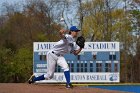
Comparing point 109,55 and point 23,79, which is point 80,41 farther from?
point 23,79

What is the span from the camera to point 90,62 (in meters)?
30.6

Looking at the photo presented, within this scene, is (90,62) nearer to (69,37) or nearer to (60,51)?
(60,51)

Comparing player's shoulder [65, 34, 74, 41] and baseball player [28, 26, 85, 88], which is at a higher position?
player's shoulder [65, 34, 74, 41]

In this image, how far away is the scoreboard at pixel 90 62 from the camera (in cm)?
3056

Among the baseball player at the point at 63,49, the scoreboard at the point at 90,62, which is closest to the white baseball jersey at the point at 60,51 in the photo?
the baseball player at the point at 63,49

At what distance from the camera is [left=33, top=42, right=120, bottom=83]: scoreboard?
3056 cm

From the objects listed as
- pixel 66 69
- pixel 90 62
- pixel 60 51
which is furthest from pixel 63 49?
pixel 90 62

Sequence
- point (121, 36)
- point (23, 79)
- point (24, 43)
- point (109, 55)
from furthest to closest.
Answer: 1. point (24, 43)
2. point (121, 36)
3. point (23, 79)
4. point (109, 55)

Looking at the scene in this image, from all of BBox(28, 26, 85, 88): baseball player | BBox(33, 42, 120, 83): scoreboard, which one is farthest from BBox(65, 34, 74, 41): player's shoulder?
BBox(33, 42, 120, 83): scoreboard

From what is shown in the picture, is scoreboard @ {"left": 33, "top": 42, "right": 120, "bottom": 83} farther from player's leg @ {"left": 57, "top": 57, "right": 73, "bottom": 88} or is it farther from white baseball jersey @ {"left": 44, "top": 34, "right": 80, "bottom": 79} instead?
player's leg @ {"left": 57, "top": 57, "right": 73, "bottom": 88}

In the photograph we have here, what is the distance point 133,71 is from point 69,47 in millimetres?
33679

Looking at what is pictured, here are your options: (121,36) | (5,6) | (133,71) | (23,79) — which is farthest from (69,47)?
(5,6)

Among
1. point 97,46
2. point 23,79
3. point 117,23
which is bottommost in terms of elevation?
point 23,79

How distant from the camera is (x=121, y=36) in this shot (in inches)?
1896
